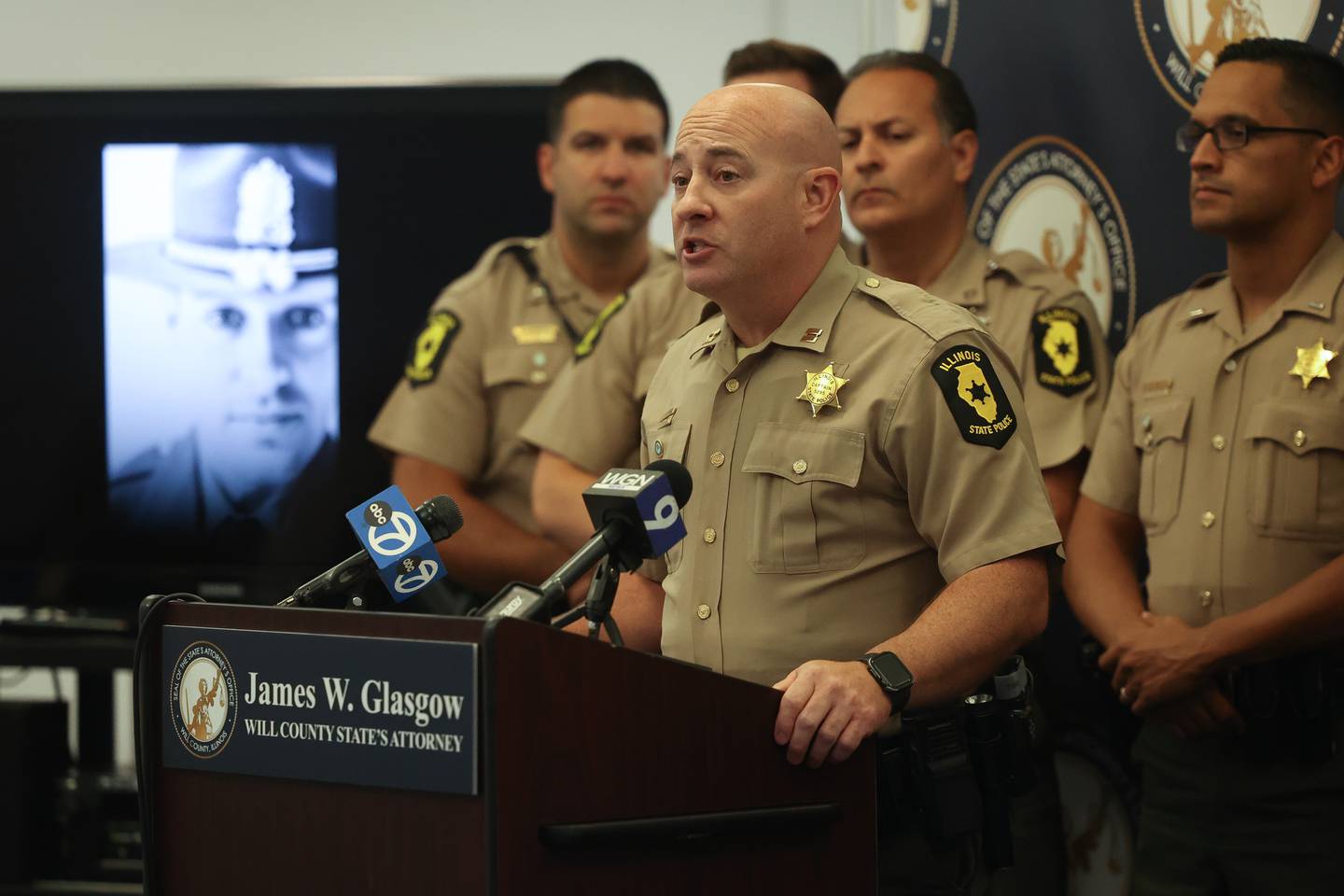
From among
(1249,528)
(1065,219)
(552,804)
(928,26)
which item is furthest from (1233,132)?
(552,804)

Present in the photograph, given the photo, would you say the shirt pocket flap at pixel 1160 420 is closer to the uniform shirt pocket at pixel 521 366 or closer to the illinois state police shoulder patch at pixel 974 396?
the illinois state police shoulder patch at pixel 974 396

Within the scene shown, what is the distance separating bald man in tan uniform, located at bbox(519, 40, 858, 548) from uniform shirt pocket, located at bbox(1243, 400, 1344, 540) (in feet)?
3.28

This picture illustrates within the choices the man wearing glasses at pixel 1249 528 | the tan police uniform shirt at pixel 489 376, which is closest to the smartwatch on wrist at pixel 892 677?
the man wearing glasses at pixel 1249 528

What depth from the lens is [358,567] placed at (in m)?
1.47

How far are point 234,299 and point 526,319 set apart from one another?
38.8 inches

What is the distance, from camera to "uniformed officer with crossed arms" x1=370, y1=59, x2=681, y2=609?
3180 mm

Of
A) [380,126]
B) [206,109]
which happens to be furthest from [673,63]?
[206,109]

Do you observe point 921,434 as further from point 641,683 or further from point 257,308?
point 257,308

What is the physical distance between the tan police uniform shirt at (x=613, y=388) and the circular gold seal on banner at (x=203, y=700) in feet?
4.74

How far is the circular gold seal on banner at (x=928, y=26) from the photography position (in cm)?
351

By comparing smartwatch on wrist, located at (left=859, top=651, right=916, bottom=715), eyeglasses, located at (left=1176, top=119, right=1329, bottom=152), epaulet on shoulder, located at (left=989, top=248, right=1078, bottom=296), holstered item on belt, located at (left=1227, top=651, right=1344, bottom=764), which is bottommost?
holstered item on belt, located at (left=1227, top=651, right=1344, bottom=764)

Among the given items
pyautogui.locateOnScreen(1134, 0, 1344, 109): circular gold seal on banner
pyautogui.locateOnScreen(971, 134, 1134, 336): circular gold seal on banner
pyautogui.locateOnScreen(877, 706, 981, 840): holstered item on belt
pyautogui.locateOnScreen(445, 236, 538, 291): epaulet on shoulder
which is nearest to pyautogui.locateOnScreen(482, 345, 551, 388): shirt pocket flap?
pyautogui.locateOnScreen(445, 236, 538, 291): epaulet on shoulder

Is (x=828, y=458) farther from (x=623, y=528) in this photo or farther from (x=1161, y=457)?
(x=1161, y=457)

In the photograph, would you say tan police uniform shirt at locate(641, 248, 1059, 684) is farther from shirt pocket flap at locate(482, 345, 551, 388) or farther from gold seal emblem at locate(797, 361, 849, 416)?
shirt pocket flap at locate(482, 345, 551, 388)
